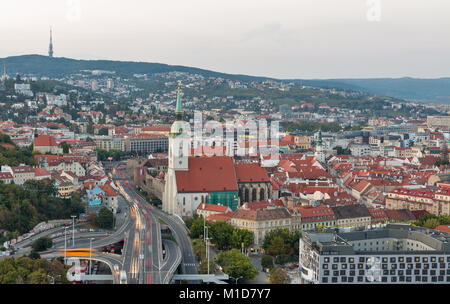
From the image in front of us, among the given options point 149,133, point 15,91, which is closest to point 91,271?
point 149,133

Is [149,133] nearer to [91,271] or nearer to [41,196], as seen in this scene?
[41,196]

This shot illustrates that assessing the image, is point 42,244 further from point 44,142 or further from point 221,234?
point 44,142

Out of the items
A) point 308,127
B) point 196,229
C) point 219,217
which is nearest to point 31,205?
point 196,229

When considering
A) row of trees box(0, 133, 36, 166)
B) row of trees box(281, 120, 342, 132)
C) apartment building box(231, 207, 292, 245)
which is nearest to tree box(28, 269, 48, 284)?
apartment building box(231, 207, 292, 245)

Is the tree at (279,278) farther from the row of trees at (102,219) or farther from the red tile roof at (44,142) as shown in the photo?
the red tile roof at (44,142)

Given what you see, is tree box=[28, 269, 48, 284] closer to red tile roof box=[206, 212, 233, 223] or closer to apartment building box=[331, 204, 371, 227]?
red tile roof box=[206, 212, 233, 223]

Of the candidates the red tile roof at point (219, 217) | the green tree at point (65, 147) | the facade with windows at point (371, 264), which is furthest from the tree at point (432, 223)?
the green tree at point (65, 147)
